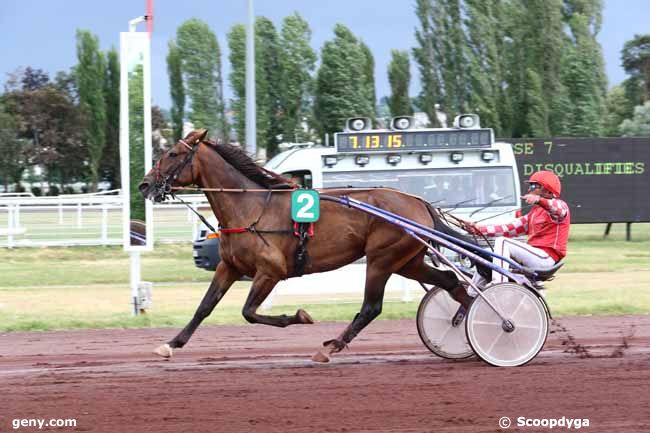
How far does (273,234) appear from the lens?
7785 mm

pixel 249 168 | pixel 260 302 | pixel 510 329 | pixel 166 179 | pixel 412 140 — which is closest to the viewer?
pixel 510 329

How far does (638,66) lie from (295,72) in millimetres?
27491

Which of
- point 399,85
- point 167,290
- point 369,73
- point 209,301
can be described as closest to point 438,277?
point 209,301

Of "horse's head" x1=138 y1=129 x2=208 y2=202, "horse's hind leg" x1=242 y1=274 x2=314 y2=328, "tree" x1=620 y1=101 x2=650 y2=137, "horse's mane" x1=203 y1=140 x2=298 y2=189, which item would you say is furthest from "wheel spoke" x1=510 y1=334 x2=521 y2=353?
"tree" x1=620 y1=101 x2=650 y2=137

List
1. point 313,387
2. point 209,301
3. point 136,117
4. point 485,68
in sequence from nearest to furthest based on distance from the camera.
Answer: point 313,387, point 209,301, point 136,117, point 485,68

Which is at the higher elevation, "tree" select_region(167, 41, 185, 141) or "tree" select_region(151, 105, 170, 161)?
"tree" select_region(167, 41, 185, 141)

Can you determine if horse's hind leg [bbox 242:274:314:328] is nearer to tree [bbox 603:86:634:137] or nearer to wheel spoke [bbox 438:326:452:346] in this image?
wheel spoke [bbox 438:326:452:346]

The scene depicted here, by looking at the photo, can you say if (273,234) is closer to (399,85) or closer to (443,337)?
(443,337)

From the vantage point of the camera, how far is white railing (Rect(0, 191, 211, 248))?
68.9 feet

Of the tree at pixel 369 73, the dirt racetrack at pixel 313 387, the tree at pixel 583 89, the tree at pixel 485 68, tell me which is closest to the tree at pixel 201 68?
the tree at pixel 369 73

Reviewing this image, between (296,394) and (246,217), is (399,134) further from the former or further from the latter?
(296,394)

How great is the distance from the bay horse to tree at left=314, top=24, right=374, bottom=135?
2761 centimetres

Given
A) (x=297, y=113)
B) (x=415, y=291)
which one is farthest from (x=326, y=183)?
(x=297, y=113)

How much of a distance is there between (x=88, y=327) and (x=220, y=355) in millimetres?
2779
